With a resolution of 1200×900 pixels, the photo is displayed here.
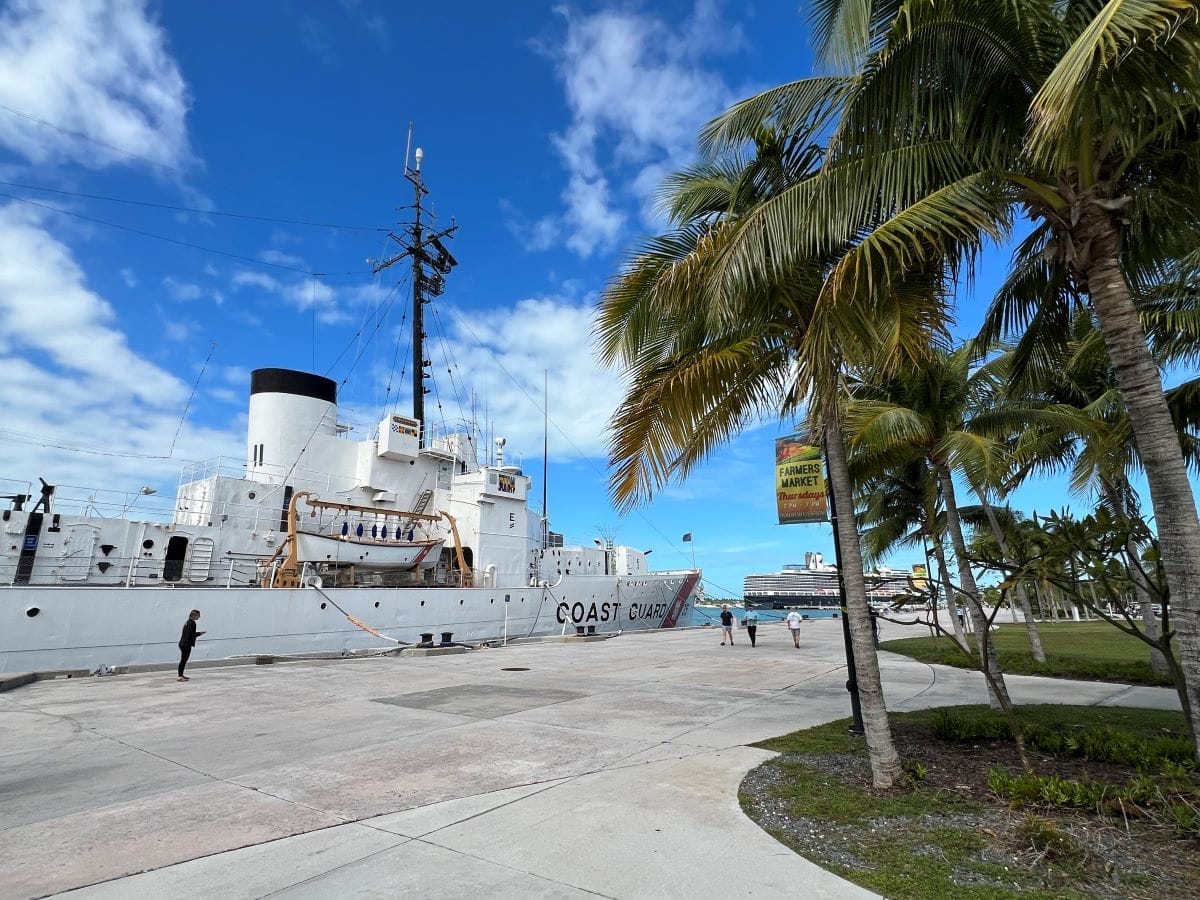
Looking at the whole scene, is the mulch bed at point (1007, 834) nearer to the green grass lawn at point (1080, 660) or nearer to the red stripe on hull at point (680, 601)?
the green grass lawn at point (1080, 660)

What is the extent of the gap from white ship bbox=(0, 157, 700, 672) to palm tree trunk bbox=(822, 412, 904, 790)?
14.7 m

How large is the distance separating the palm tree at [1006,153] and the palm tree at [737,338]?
0.40 meters

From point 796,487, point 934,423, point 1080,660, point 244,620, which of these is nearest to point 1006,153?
point 934,423

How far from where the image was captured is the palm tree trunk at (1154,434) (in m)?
3.81

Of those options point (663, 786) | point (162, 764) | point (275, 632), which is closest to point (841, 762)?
point (663, 786)

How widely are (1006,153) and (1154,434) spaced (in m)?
2.39

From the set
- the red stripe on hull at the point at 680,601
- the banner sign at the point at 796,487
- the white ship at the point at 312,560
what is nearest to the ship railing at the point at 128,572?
the white ship at the point at 312,560

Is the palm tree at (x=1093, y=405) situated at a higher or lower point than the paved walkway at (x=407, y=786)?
higher

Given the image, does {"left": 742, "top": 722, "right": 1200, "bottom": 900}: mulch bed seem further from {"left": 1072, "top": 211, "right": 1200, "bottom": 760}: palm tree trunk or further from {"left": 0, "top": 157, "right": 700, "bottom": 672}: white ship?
{"left": 0, "top": 157, "right": 700, "bottom": 672}: white ship

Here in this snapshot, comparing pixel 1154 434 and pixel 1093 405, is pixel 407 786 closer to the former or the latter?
pixel 1154 434

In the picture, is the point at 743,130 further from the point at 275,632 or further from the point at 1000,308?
the point at 275,632

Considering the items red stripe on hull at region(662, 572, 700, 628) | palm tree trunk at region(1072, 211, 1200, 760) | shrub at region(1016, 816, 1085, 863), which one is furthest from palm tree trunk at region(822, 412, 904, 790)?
red stripe on hull at region(662, 572, 700, 628)

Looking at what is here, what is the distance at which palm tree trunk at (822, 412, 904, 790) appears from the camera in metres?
4.73

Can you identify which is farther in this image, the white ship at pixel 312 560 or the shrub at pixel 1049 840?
the white ship at pixel 312 560
